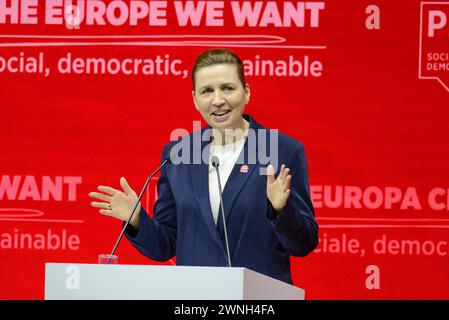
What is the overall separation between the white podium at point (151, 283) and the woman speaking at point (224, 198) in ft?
2.10

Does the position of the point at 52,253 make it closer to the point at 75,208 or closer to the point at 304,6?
the point at 75,208

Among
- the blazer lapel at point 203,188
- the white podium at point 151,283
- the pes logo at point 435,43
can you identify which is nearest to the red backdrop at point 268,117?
the pes logo at point 435,43

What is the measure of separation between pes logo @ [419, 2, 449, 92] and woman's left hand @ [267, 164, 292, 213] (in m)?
1.71

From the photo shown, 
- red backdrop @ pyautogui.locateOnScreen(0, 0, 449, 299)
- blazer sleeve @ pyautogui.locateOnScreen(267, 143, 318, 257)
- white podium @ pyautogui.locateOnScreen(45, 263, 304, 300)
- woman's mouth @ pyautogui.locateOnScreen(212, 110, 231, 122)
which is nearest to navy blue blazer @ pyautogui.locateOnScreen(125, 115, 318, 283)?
blazer sleeve @ pyautogui.locateOnScreen(267, 143, 318, 257)

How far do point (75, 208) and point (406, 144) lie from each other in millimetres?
1667

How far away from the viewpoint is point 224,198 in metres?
3.49

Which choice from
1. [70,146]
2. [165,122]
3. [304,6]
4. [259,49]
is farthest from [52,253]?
[304,6]

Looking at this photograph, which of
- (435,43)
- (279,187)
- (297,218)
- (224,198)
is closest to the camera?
(279,187)

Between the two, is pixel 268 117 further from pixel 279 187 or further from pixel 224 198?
pixel 279 187

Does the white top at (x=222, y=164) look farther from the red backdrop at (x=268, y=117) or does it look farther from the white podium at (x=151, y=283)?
the red backdrop at (x=268, y=117)

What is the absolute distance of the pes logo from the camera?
15.0 ft

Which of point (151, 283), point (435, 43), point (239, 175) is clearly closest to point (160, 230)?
point (239, 175)

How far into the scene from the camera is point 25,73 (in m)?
4.71

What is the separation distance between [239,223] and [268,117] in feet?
4.03
